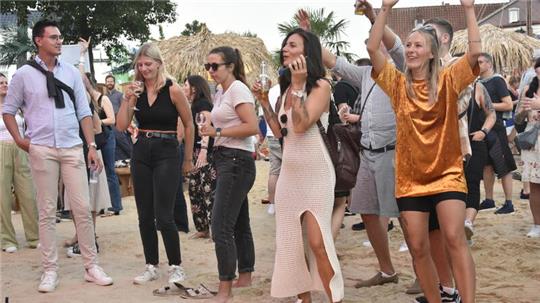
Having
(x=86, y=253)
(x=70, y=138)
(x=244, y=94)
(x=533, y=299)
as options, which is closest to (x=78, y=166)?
(x=70, y=138)

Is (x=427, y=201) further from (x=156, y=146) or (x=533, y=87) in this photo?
(x=533, y=87)

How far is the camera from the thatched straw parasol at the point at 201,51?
22266 millimetres

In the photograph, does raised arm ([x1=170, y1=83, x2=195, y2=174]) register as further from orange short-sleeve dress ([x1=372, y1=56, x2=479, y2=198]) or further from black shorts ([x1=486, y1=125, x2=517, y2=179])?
black shorts ([x1=486, y1=125, x2=517, y2=179])

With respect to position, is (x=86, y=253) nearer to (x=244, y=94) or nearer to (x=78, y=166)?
(x=78, y=166)

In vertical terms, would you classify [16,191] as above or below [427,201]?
below

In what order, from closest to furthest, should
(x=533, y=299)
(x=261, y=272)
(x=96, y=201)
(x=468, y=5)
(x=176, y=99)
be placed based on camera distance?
1. (x=468, y=5)
2. (x=533, y=299)
3. (x=176, y=99)
4. (x=261, y=272)
5. (x=96, y=201)

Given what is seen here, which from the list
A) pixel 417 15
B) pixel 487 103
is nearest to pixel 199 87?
pixel 487 103

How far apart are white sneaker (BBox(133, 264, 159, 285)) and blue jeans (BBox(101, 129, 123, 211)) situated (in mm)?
3361

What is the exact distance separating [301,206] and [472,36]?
152 cm

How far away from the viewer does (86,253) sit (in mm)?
6227

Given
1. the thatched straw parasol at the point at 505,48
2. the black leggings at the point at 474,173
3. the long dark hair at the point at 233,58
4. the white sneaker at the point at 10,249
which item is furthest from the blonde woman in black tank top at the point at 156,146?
the thatched straw parasol at the point at 505,48

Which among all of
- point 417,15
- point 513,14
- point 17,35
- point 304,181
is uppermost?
point 417,15

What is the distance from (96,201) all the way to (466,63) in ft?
15.9

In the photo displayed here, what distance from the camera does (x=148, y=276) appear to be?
242 inches
